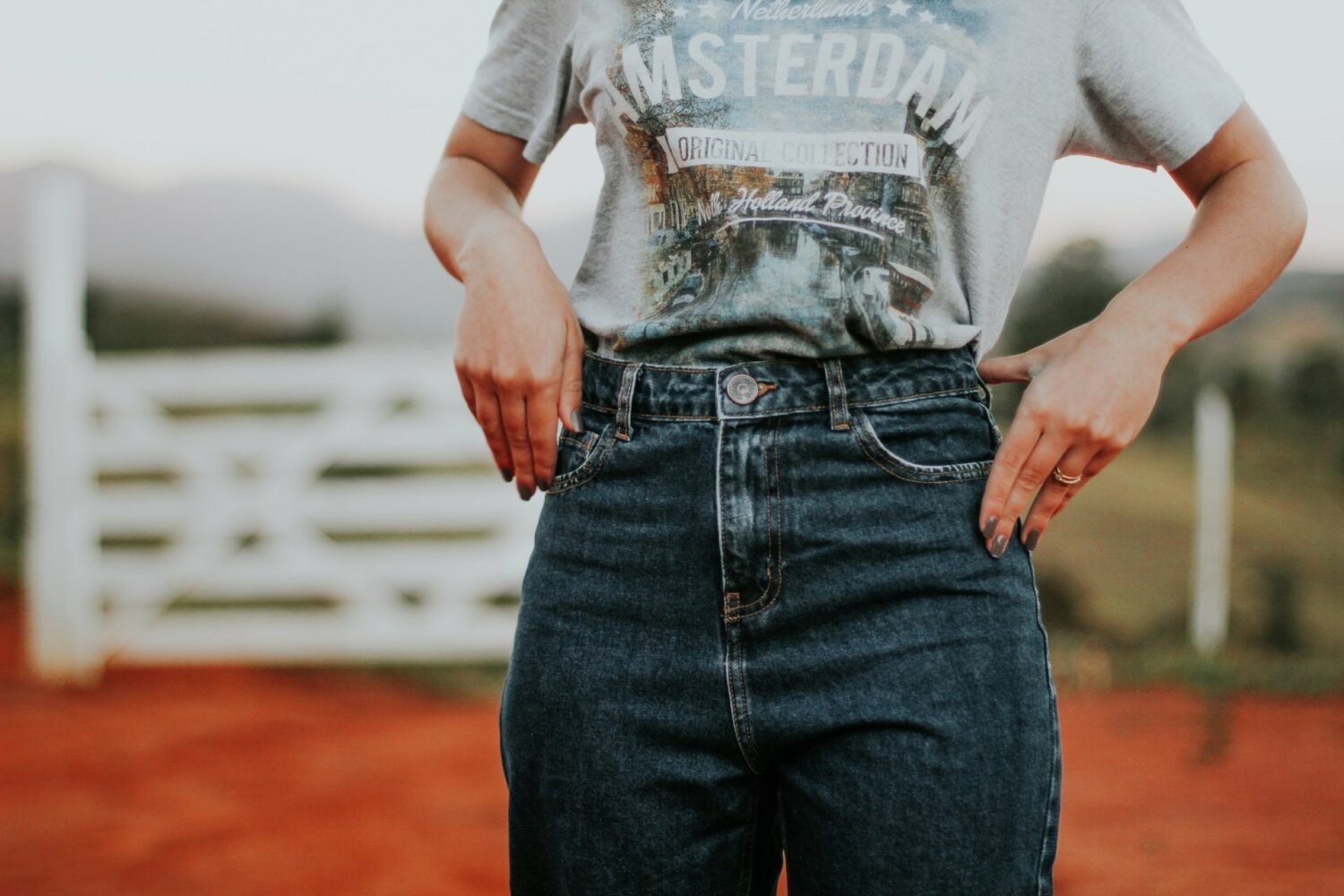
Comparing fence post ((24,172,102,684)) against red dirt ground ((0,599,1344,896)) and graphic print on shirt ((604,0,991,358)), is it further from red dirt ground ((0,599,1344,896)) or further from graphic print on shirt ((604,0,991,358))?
graphic print on shirt ((604,0,991,358))

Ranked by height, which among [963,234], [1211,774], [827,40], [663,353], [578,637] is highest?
[827,40]

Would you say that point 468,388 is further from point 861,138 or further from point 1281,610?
point 1281,610

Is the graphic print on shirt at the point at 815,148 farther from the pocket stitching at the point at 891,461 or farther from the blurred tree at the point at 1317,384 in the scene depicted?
the blurred tree at the point at 1317,384

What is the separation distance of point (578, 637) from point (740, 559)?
18 centimetres

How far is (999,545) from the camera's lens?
984mm

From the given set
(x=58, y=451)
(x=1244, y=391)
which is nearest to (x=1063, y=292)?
(x=1244, y=391)

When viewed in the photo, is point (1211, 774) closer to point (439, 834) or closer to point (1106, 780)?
point (1106, 780)

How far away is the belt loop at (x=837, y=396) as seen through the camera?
979 mm

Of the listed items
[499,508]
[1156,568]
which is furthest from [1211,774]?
[499,508]

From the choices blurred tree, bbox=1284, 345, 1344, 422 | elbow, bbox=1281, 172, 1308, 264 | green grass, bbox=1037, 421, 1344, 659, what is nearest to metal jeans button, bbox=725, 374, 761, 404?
elbow, bbox=1281, 172, 1308, 264

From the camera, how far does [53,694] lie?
17.8 ft

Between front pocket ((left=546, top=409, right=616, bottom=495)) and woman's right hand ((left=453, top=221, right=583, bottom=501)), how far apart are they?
0.03ft

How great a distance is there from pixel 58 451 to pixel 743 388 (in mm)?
5441

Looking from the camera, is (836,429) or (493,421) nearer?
(836,429)
